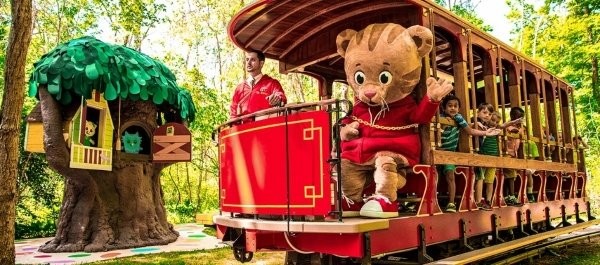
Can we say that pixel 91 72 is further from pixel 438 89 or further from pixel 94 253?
pixel 438 89

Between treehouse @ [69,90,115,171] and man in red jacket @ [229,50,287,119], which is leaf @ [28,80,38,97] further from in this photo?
man in red jacket @ [229,50,287,119]

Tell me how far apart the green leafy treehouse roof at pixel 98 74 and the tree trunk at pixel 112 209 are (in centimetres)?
69

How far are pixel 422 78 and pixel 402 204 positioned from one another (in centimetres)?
140

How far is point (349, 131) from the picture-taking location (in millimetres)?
4914

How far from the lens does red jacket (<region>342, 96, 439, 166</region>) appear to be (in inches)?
179

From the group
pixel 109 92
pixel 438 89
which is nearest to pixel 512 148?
pixel 438 89

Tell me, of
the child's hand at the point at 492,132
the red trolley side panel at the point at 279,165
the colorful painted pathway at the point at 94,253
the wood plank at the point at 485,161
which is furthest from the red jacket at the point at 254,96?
the colorful painted pathway at the point at 94,253

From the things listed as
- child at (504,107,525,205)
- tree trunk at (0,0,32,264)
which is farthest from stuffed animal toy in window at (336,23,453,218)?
tree trunk at (0,0,32,264)

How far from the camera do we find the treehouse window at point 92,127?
9.23 metres

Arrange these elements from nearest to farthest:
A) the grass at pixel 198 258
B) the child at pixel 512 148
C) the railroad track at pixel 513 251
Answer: the railroad track at pixel 513 251 → the child at pixel 512 148 → the grass at pixel 198 258

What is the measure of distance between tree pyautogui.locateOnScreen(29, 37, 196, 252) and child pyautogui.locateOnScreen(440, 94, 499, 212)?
20.4ft

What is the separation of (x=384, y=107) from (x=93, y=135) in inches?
269

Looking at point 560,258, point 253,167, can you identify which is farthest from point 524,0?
point 253,167

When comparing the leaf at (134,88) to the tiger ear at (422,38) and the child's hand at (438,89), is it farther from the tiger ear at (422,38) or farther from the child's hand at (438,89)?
the child's hand at (438,89)
